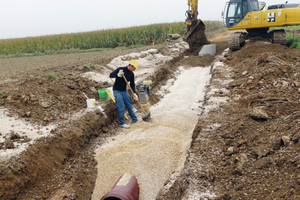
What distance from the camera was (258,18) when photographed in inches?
460

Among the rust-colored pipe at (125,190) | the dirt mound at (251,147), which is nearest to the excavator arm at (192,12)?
the dirt mound at (251,147)

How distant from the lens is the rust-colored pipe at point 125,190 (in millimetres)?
3250

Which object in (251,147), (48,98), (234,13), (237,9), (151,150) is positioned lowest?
(151,150)

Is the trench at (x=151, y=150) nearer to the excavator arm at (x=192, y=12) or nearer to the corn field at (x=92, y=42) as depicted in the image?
the excavator arm at (x=192, y=12)

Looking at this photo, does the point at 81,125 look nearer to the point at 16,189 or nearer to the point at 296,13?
the point at 16,189

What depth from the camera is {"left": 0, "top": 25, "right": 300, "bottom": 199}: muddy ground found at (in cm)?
291

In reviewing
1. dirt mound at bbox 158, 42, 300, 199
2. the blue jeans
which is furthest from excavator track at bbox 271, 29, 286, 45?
the blue jeans

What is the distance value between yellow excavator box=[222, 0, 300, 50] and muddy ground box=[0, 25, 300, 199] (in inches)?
200

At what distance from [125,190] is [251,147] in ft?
6.99

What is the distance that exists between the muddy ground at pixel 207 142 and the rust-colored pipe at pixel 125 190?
55 centimetres

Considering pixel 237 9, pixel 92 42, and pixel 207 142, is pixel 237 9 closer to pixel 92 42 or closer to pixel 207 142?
pixel 207 142

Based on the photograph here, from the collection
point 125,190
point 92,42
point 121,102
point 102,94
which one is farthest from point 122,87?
point 92,42

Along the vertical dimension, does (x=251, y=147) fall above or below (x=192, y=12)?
below

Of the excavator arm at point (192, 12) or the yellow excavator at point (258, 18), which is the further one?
the excavator arm at point (192, 12)
